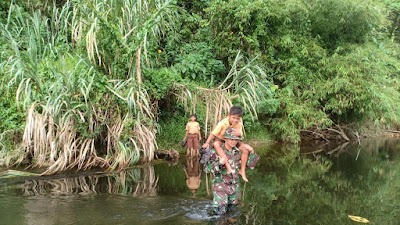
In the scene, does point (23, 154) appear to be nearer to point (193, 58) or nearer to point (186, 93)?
point (186, 93)

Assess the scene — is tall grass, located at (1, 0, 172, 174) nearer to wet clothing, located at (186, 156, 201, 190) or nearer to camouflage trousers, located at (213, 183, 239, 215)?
wet clothing, located at (186, 156, 201, 190)

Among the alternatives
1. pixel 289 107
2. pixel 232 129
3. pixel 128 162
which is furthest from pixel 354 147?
pixel 232 129

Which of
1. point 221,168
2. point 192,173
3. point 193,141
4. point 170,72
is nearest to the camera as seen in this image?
point 221,168

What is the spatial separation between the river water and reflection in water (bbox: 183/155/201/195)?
0.07ft

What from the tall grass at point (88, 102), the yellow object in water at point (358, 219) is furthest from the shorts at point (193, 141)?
the yellow object in water at point (358, 219)

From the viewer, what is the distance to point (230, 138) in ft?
13.5

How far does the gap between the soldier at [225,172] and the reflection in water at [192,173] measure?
1.28 metres

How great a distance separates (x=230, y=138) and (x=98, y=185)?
2.70m

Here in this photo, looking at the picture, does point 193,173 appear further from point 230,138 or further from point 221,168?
point 230,138

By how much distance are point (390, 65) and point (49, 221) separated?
1418 centimetres

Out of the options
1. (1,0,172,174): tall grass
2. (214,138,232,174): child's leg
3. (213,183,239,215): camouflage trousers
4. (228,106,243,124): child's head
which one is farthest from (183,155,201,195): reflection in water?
(228,106,243,124): child's head

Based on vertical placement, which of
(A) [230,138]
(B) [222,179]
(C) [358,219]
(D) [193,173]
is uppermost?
(A) [230,138]

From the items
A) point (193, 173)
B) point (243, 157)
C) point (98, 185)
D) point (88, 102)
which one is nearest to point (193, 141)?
point (193, 173)

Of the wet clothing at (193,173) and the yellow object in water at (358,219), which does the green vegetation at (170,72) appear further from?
the yellow object in water at (358,219)
